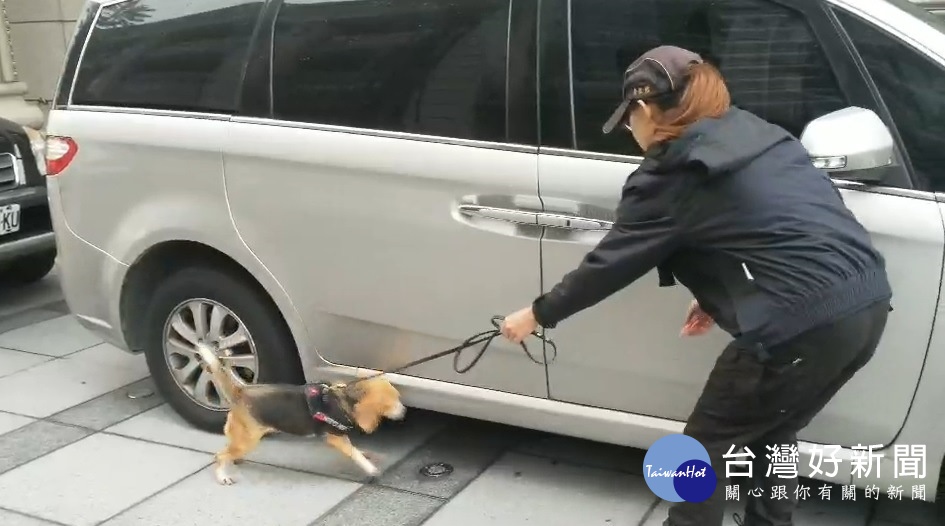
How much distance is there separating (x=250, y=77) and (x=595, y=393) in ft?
5.73

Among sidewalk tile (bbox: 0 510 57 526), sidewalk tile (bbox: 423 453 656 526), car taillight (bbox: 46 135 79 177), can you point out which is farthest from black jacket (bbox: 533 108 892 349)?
car taillight (bbox: 46 135 79 177)

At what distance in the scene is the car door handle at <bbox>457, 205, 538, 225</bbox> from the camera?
3.07 metres

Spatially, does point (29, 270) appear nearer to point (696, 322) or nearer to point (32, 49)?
point (32, 49)

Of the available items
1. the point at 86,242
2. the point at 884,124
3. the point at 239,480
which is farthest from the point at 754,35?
the point at 86,242

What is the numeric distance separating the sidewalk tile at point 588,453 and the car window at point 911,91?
1.54 m

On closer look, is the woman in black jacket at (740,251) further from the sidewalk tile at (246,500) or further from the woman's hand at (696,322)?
the sidewalk tile at (246,500)

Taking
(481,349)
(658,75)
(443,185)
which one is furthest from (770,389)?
(443,185)

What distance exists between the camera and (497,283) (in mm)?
3172

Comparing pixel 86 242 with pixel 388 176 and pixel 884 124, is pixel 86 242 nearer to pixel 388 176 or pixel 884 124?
pixel 388 176

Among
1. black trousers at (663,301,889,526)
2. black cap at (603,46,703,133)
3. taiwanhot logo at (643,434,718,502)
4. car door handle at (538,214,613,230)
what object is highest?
black cap at (603,46,703,133)

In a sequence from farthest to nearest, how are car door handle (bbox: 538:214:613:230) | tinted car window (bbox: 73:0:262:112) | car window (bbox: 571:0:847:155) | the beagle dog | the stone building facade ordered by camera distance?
the stone building facade → tinted car window (bbox: 73:0:262:112) → the beagle dog → car door handle (bbox: 538:214:613:230) → car window (bbox: 571:0:847:155)

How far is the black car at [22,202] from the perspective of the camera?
5.79 meters

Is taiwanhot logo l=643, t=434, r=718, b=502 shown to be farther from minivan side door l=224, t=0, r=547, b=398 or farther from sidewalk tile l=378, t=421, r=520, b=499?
sidewalk tile l=378, t=421, r=520, b=499

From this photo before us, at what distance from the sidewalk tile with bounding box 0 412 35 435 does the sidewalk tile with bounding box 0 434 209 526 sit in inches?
15.8
